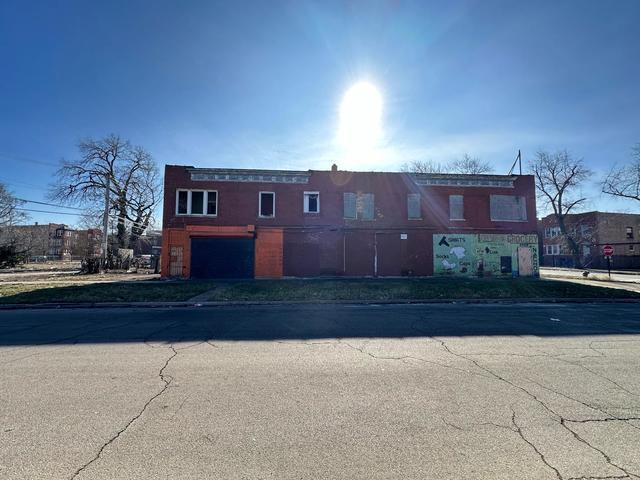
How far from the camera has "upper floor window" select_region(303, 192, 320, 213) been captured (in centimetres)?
2353

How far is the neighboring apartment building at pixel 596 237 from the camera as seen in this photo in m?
51.2

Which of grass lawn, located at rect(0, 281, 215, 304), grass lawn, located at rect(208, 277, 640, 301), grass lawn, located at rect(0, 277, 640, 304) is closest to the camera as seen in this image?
grass lawn, located at rect(0, 281, 215, 304)

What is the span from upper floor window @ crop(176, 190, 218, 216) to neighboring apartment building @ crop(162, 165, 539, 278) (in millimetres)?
68

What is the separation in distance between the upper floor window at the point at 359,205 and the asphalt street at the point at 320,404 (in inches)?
→ 647

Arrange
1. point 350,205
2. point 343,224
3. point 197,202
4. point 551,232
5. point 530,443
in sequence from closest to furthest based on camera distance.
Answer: point 530,443 → point 197,202 → point 343,224 → point 350,205 → point 551,232

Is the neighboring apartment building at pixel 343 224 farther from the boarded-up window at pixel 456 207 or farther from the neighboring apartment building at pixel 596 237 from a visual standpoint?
the neighboring apartment building at pixel 596 237

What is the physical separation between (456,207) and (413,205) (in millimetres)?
3237

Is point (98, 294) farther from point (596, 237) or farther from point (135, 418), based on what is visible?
point (596, 237)

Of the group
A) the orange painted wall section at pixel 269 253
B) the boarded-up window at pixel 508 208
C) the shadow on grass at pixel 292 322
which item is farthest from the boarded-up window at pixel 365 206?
the shadow on grass at pixel 292 322

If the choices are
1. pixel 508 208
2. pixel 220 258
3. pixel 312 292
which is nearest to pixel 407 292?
pixel 312 292

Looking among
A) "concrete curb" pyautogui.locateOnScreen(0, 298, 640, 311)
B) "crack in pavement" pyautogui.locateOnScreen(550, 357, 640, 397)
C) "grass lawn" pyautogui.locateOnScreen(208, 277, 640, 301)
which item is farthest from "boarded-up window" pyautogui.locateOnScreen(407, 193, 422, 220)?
"crack in pavement" pyautogui.locateOnScreen(550, 357, 640, 397)

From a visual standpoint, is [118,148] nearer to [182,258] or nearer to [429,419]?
[182,258]

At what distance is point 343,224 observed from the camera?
23.5 meters

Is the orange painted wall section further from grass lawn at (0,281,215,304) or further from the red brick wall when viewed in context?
grass lawn at (0,281,215,304)
